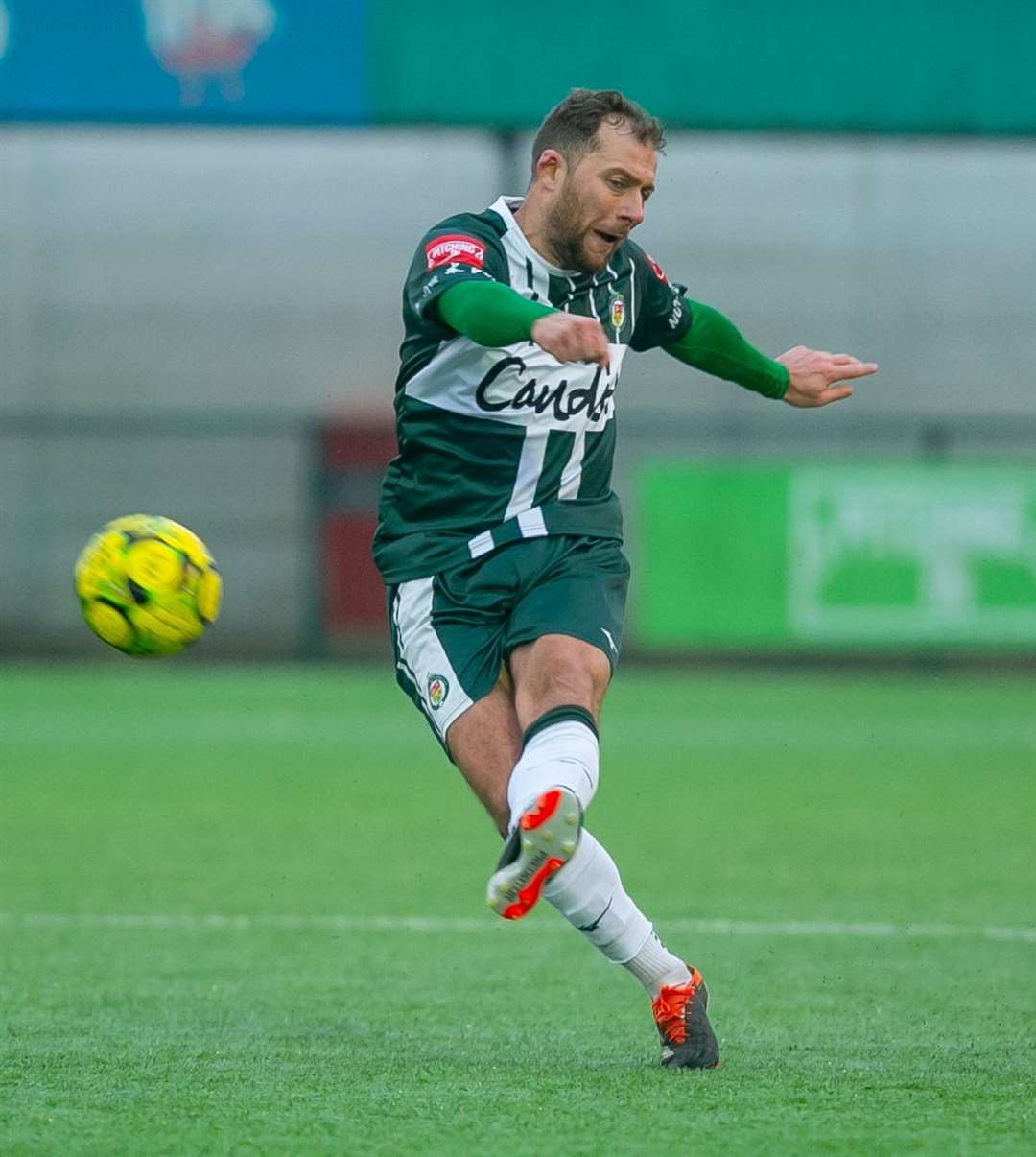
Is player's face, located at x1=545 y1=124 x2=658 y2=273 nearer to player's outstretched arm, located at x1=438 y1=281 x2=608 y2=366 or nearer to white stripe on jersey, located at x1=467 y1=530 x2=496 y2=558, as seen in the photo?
player's outstretched arm, located at x1=438 y1=281 x2=608 y2=366

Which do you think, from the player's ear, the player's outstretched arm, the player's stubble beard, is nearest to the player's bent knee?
the player's outstretched arm

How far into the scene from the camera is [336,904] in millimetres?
7109

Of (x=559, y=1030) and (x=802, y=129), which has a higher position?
(x=802, y=129)

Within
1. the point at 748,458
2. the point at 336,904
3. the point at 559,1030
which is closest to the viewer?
the point at 559,1030

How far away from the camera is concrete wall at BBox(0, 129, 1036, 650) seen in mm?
21688

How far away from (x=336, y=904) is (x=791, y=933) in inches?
62.6

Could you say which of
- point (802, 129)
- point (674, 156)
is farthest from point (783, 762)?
point (674, 156)

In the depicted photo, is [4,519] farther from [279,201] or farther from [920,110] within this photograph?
[920,110]

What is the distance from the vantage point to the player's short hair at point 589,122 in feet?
15.7

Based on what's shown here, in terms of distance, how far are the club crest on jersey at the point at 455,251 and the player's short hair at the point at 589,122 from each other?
30cm

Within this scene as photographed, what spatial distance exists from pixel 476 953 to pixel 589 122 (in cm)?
262

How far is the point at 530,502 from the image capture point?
4.96 meters

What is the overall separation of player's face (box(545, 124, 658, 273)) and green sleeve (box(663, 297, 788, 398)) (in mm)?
701

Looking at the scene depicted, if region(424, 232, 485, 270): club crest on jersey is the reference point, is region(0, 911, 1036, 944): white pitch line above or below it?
below
